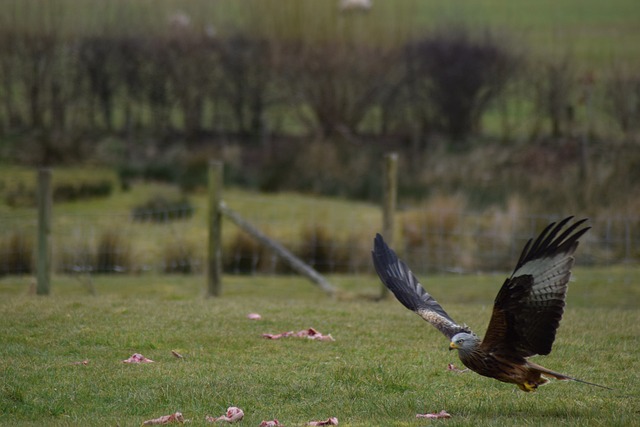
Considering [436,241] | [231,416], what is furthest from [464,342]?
[436,241]

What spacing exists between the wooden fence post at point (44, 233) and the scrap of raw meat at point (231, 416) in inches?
245

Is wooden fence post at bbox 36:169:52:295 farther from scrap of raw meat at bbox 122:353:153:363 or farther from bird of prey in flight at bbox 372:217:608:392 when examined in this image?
bird of prey in flight at bbox 372:217:608:392

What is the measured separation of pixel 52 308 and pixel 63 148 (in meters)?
16.4

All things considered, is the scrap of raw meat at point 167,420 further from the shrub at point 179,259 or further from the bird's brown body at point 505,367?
the shrub at point 179,259

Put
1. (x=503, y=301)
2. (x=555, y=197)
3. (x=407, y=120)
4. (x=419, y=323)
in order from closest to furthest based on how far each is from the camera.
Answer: (x=503, y=301), (x=419, y=323), (x=555, y=197), (x=407, y=120)

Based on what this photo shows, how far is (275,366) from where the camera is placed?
26.2ft

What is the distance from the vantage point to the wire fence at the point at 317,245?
15758 mm

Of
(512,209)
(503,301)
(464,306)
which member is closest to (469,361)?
(503,301)

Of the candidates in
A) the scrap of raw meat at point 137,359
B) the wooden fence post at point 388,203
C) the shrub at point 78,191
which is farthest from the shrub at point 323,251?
the scrap of raw meat at point 137,359

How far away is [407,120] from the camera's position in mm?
28016

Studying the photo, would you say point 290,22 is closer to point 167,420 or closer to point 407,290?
point 407,290

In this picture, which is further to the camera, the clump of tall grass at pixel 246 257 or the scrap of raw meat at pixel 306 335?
the clump of tall grass at pixel 246 257

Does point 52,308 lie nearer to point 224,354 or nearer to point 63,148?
point 224,354

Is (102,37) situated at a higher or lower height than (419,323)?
higher
